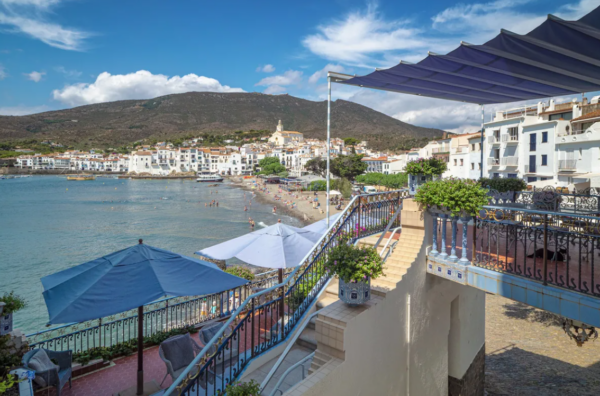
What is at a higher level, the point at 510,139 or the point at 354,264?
the point at 510,139

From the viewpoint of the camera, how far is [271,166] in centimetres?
12425

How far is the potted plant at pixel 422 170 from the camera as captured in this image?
7363 mm

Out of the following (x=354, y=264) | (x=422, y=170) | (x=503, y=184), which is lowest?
(x=354, y=264)

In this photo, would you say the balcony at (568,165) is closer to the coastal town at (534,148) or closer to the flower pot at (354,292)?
the coastal town at (534,148)

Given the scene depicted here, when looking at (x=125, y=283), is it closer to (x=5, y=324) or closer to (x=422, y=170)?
(x=5, y=324)

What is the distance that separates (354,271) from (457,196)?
230cm

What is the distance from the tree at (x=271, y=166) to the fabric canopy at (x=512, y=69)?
A: 11297 centimetres

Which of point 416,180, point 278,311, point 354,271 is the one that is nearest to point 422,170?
point 416,180

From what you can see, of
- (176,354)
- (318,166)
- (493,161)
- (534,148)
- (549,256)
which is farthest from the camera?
(318,166)

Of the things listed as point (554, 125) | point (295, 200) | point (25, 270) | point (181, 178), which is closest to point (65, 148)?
point (181, 178)

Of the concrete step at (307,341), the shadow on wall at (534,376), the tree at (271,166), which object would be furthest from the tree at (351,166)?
the concrete step at (307,341)

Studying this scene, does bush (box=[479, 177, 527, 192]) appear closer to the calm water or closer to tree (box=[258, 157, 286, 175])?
the calm water

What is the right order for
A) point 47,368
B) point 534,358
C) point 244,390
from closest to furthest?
point 244,390 → point 47,368 → point 534,358

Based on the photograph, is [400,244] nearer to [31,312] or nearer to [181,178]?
[31,312]
